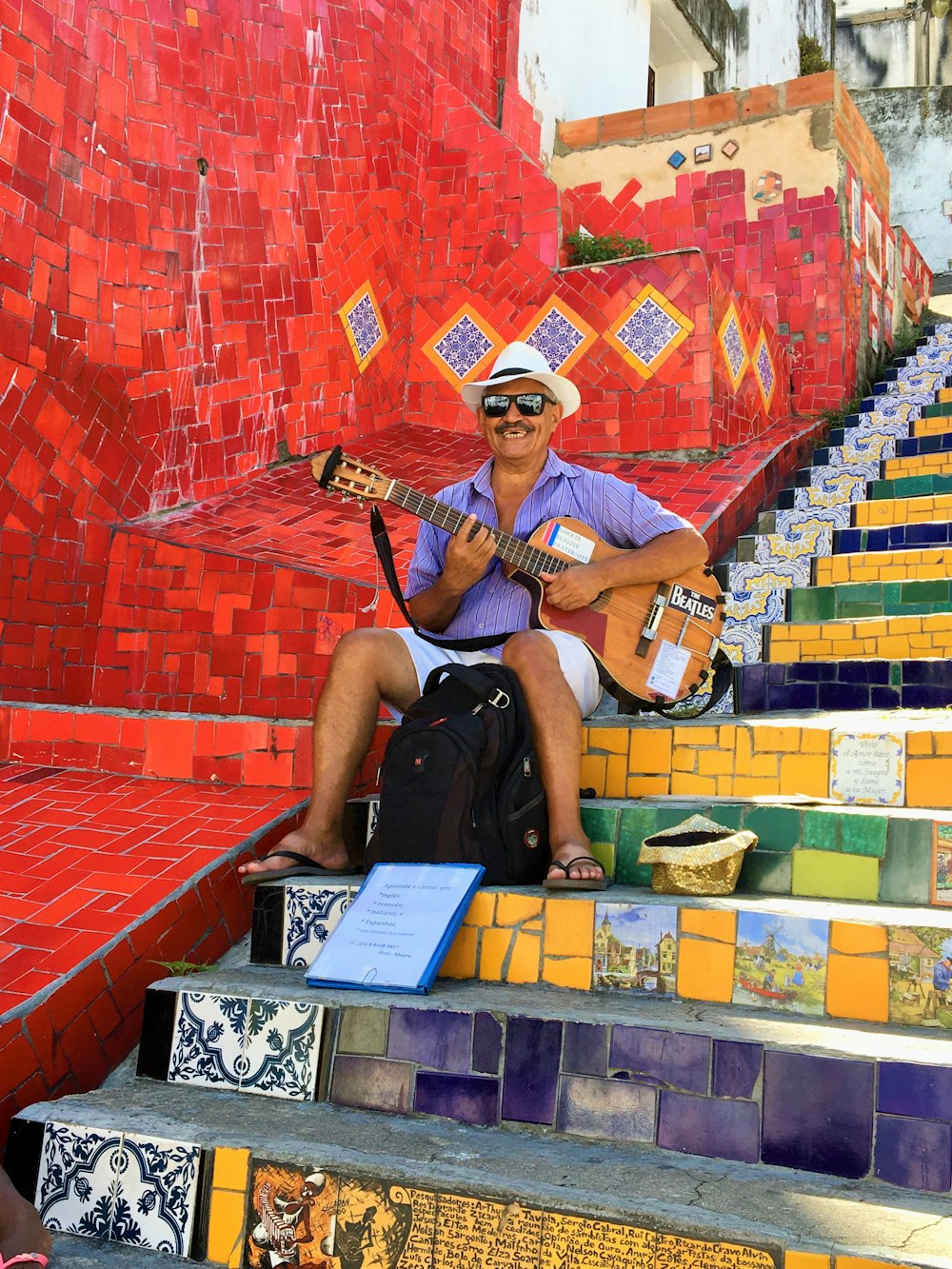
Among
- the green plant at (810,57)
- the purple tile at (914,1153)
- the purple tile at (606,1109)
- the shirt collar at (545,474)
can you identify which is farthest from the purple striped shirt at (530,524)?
the green plant at (810,57)

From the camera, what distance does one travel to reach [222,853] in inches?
113

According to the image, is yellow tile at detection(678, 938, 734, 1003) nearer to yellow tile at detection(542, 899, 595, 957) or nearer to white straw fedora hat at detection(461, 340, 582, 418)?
yellow tile at detection(542, 899, 595, 957)

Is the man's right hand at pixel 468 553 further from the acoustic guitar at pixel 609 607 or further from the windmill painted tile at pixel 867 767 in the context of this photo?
the windmill painted tile at pixel 867 767

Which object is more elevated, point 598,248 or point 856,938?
point 598,248

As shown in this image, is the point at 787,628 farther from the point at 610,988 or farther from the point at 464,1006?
the point at 464,1006

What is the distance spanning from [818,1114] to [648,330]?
462cm

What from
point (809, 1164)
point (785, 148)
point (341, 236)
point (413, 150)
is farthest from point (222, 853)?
point (785, 148)

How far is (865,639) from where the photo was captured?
12.4 ft

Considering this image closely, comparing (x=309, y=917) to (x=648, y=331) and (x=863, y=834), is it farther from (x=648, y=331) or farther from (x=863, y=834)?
(x=648, y=331)

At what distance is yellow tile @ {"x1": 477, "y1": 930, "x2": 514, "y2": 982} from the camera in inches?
94.3

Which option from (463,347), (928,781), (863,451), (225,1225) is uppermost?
(463,347)

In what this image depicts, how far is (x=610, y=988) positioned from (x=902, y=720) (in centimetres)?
111

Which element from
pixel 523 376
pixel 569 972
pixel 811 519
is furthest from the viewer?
pixel 811 519

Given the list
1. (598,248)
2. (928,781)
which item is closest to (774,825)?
(928,781)
